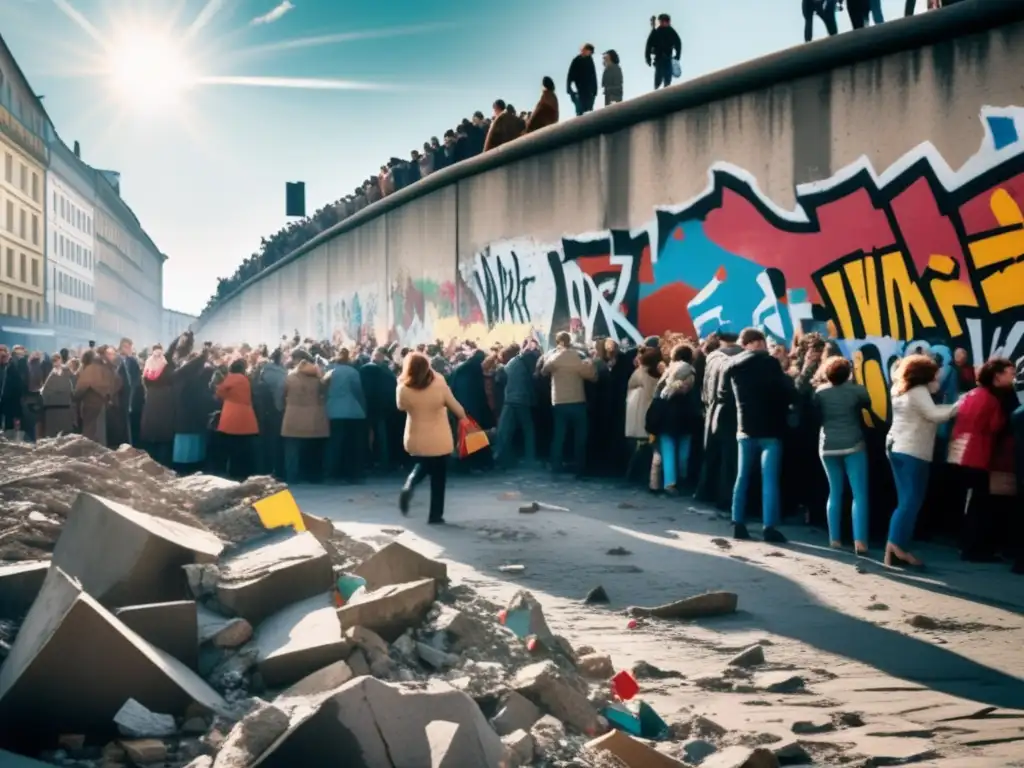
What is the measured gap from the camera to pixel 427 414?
39.0 ft

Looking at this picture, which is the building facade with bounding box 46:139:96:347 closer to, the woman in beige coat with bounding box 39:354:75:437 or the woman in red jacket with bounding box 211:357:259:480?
the woman in beige coat with bounding box 39:354:75:437

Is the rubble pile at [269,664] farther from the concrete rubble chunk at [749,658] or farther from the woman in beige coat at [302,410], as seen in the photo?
the woman in beige coat at [302,410]

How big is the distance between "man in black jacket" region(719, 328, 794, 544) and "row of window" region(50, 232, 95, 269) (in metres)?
71.5

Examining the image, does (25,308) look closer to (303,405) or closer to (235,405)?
(303,405)

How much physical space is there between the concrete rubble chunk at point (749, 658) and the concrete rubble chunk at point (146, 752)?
326cm

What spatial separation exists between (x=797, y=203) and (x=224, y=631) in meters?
10.3

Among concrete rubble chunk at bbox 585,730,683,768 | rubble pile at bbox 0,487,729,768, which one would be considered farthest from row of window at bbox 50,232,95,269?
concrete rubble chunk at bbox 585,730,683,768

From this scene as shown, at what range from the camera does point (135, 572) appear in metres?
6.22

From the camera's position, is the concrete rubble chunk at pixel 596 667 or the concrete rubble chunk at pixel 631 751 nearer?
the concrete rubble chunk at pixel 631 751

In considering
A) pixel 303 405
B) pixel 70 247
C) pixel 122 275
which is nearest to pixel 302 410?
pixel 303 405

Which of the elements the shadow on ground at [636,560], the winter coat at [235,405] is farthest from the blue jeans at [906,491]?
the winter coat at [235,405]

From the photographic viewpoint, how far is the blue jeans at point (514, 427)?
55.7 feet

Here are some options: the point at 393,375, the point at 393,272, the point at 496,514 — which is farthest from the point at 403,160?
the point at 496,514

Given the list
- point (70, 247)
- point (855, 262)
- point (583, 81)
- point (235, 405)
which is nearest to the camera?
point (855, 262)
